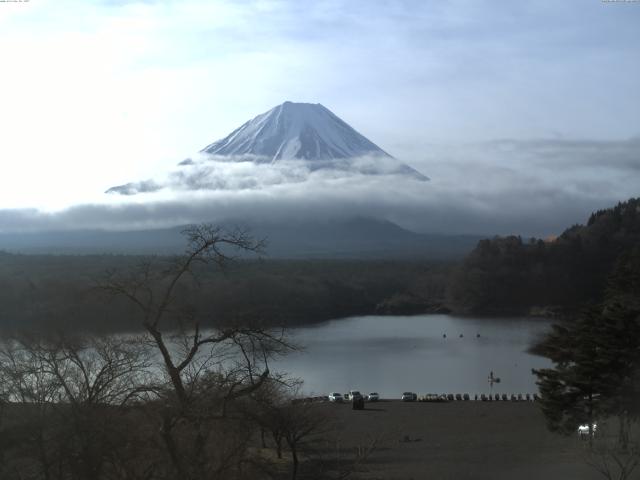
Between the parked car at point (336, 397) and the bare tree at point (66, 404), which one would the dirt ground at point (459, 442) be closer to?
the parked car at point (336, 397)

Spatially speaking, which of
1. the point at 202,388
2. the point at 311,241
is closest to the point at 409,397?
the point at 202,388

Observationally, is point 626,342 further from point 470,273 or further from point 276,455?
point 470,273

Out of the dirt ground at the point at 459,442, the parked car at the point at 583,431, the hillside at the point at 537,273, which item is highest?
the hillside at the point at 537,273

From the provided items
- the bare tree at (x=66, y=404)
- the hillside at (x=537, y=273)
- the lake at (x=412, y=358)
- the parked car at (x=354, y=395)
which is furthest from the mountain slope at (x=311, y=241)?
the bare tree at (x=66, y=404)

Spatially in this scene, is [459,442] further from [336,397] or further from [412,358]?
[412,358]

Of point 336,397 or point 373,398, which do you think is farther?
point 373,398

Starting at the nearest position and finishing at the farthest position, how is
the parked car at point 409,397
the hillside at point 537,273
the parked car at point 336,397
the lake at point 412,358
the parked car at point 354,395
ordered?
the parked car at point 354,395
the parked car at point 336,397
the parked car at point 409,397
the lake at point 412,358
the hillside at point 537,273

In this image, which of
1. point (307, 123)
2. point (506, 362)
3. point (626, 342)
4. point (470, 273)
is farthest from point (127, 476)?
point (307, 123)
